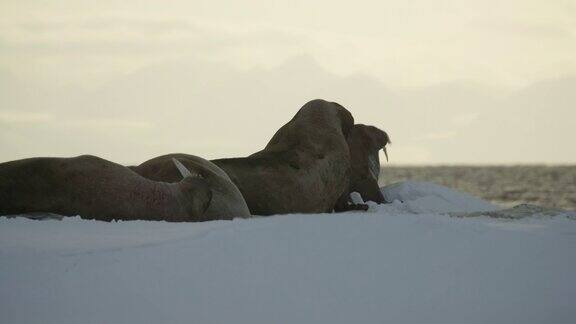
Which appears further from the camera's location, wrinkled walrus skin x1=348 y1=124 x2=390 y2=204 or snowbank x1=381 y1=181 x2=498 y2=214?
wrinkled walrus skin x1=348 y1=124 x2=390 y2=204

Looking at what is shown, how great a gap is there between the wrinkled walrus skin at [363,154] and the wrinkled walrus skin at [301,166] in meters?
0.29

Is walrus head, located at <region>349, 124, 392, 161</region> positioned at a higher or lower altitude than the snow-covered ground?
higher

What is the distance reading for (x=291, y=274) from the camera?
4.41m

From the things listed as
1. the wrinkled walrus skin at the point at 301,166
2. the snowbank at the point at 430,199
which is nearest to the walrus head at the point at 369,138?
the wrinkled walrus skin at the point at 301,166

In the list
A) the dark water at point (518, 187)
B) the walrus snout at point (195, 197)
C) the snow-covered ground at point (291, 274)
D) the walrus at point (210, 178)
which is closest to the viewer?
the snow-covered ground at point (291, 274)

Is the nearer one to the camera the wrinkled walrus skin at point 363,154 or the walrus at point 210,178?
the walrus at point 210,178

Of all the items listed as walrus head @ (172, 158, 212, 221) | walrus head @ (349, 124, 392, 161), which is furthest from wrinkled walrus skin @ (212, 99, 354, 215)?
walrus head @ (172, 158, 212, 221)

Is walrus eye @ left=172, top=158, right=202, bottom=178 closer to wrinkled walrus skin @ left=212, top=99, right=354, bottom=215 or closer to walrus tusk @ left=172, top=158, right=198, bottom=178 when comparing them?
walrus tusk @ left=172, top=158, right=198, bottom=178

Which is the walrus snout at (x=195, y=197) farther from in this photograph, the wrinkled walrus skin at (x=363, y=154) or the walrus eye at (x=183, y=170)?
the wrinkled walrus skin at (x=363, y=154)

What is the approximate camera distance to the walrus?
8.30 metres

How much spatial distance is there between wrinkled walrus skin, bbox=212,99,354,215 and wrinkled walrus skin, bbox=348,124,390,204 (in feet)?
0.94

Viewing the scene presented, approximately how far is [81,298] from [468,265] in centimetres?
194

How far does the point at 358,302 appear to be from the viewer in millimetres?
4219

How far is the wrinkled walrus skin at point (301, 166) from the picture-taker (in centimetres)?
1043
